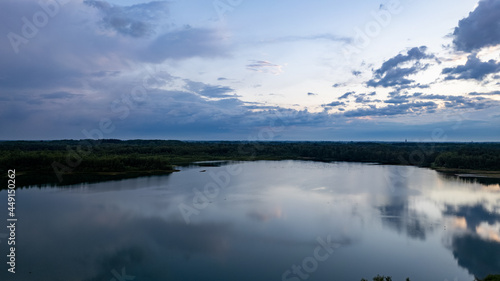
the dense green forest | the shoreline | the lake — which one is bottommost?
the lake

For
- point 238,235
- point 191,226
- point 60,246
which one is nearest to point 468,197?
point 238,235

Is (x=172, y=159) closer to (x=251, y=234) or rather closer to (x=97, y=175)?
(x=97, y=175)

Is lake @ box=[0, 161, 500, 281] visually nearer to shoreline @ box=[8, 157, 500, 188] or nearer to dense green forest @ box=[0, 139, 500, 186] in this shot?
shoreline @ box=[8, 157, 500, 188]

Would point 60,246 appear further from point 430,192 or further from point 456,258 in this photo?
point 430,192

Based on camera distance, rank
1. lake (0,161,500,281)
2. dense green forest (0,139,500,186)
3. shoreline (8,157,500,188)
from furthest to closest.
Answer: dense green forest (0,139,500,186) < shoreline (8,157,500,188) < lake (0,161,500,281)

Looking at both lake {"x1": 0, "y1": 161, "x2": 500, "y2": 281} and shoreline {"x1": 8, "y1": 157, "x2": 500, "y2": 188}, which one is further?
shoreline {"x1": 8, "y1": 157, "x2": 500, "y2": 188}

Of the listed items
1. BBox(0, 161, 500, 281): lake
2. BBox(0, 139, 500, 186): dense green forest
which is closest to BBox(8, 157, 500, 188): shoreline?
BBox(0, 139, 500, 186): dense green forest

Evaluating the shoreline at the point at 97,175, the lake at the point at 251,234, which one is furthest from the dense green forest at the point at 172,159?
the lake at the point at 251,234

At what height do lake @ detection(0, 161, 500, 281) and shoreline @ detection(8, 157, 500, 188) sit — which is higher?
shoreline @ detection(8, 157, 500, 188)
